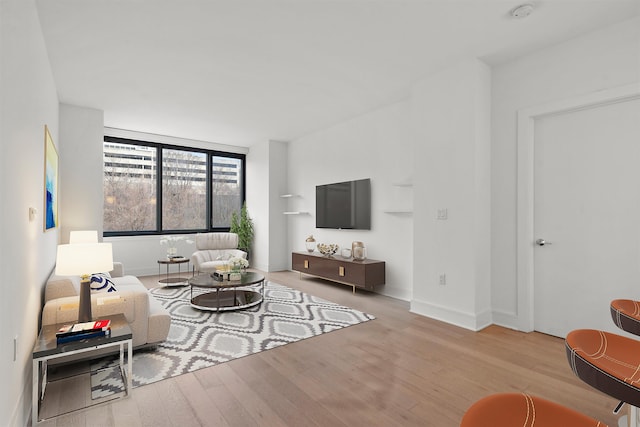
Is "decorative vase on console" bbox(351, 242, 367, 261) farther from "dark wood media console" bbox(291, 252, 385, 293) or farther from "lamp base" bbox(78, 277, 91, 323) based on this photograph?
"lamp base" bbox(78, 277, 91, 323)

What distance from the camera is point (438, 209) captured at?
12.4ft

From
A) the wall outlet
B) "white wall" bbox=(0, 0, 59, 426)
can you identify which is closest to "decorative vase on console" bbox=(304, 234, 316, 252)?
the wall outlet

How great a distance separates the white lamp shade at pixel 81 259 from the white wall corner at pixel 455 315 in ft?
10.5

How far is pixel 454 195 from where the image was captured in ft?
11.8

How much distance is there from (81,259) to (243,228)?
496 cm

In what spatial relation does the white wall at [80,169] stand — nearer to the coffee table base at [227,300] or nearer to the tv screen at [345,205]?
the coffee table base at [227,300]

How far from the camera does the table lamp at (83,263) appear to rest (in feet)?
7.46

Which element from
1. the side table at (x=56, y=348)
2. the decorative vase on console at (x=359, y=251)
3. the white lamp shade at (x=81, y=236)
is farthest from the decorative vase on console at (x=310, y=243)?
the side table at (x=56, y=348)

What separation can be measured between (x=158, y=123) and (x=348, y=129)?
10.7ft

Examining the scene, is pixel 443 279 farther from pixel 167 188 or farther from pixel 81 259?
pixel 167 188

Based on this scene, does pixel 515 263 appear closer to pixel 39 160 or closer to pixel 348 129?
pixel 348 129

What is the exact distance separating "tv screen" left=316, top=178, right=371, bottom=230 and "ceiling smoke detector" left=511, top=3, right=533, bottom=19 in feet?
9.37

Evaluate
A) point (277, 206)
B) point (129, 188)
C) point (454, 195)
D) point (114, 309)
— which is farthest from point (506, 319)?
point (129, 188)

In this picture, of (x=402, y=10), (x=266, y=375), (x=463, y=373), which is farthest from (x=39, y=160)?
(x=463, y=373)
